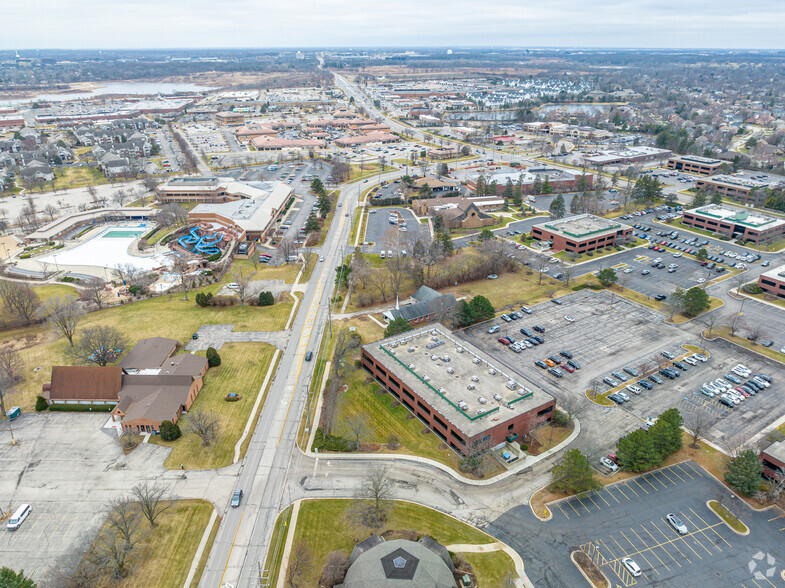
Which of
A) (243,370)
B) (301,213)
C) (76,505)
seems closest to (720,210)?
(301,213)

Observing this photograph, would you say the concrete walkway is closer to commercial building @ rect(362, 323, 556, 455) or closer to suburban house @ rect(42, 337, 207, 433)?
suburban house @ rect(42, 337, 207, 433)

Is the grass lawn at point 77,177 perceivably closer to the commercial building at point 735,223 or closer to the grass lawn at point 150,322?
the grass lawn at point 150,322

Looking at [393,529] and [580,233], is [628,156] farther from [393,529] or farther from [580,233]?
[393,529]

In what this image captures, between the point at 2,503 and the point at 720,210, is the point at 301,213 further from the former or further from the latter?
the point at 720,210

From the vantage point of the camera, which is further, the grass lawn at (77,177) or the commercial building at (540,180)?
the grass lawn at (77,177)

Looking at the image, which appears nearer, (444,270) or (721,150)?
(444,270)

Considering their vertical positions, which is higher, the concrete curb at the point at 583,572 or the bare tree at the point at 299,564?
the bare tree at the point at 299,564

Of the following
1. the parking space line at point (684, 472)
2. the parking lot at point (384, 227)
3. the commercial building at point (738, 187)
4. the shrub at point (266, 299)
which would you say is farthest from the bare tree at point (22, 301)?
the commercial building at point (738, 187)
